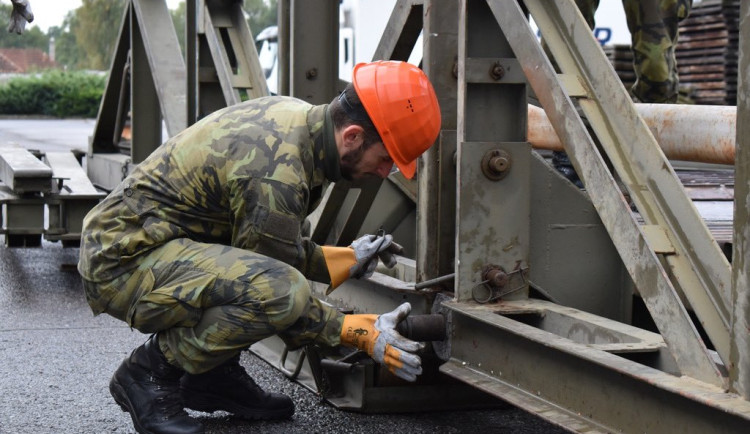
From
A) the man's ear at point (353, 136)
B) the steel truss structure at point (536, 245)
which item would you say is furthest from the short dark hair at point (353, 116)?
the steel truss structure at point (536, 245)

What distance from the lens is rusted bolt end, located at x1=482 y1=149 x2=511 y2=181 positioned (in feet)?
12.0

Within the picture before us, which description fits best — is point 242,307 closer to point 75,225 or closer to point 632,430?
point 632,430

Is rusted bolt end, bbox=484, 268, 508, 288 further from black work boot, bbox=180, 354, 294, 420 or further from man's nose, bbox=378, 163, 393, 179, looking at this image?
black work boot, bbox=180, 354, 294, 420

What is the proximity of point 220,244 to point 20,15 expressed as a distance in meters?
2.91

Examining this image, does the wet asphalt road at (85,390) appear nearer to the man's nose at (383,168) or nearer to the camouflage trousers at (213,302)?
the camouflage trousers at (213,302)

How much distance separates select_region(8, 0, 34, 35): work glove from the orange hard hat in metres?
3.10

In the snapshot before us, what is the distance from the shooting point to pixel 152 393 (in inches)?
145

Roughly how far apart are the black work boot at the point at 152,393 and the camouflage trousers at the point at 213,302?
0.46 feet

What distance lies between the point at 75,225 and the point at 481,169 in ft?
13.5

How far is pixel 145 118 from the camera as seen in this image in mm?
8141

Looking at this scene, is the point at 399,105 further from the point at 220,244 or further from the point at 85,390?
the point at 85,390

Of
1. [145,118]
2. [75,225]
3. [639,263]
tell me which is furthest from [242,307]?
[145,118]

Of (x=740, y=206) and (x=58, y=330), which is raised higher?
(x=740, y=206)

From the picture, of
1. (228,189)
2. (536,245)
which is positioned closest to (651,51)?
(536,245)
